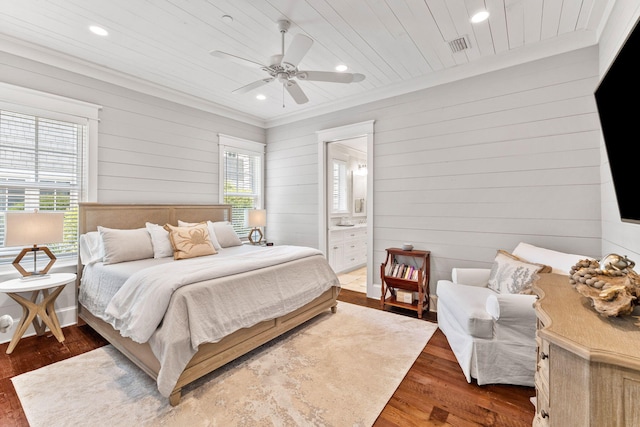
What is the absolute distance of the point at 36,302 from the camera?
2.77 m

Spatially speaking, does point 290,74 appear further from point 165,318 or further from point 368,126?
point 165,318

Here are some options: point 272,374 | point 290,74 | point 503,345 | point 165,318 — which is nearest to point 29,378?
point 165,318

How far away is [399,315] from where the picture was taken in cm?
338

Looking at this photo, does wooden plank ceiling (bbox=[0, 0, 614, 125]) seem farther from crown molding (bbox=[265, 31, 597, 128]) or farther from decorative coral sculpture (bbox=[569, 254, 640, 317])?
decorative coral sculpture (bbox=[569, 254, 640, 317])

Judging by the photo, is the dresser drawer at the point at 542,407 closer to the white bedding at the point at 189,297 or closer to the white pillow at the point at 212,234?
the white bedding at the point at 189,297

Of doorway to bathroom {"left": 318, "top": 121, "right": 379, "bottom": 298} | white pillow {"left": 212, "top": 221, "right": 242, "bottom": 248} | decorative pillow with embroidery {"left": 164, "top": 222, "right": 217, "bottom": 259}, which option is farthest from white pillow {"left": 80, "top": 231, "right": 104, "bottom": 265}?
doorway to bathroom {"left": 318, "top": 121, "right": 379, "bottom": 298}

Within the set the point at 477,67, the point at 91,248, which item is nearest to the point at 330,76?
the point at 477,67

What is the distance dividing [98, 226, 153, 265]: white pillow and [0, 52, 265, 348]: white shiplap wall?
65 centimetres

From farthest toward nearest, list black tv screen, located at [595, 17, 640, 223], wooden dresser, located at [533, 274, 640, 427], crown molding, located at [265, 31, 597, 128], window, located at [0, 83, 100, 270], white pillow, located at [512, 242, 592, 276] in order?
window, located at [0, 83, 100, 270] < crown molding, located at [265, 31, 597, 128] < white pillow, located at [512, 242, 592, 276] < black tv screen, located at [595, 17, 640, 223] < wooden dresser, located at [533, 274, 640, 427]

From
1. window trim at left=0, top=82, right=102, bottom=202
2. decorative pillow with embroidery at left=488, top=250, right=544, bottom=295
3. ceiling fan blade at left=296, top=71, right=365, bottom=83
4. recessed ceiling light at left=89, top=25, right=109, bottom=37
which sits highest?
recessed ceiling light at left=89, top=25, right=109, bottom=37

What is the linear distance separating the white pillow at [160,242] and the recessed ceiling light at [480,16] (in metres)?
3.81

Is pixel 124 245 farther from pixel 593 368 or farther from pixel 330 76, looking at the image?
pixel 593 368

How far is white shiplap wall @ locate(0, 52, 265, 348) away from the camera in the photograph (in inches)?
116

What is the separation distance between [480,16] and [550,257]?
216 cm
